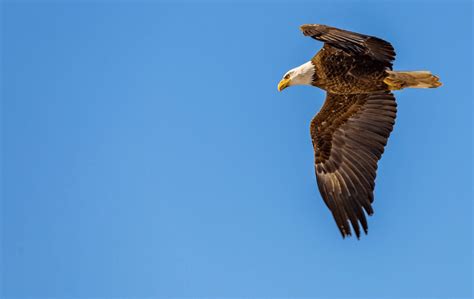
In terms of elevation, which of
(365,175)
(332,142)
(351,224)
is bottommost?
(351,224)

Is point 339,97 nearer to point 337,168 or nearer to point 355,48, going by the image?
point 337,168

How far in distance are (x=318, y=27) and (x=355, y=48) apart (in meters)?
0.69

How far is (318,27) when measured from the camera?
12625mm

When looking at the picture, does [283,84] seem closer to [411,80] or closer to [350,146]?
[350,146]

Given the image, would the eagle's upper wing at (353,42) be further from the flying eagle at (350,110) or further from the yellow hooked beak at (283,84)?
the yellow hooked beak at (283,84)

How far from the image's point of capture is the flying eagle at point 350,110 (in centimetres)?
1303

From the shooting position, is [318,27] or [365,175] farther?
[365,175]

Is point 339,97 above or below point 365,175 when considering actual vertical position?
above

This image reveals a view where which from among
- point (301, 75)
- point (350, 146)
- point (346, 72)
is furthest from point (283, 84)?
point (350, 146)

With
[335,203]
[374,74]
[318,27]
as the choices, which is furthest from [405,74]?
[335,203]

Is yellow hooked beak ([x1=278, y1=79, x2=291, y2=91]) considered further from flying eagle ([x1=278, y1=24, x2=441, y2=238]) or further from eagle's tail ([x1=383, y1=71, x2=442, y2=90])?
eagle's tail ([x1=383, y1=71, x2=442, y2=90])

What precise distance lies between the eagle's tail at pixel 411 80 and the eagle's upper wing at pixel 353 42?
218 millimetres

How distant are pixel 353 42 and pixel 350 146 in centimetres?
302

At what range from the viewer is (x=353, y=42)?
491 inches
